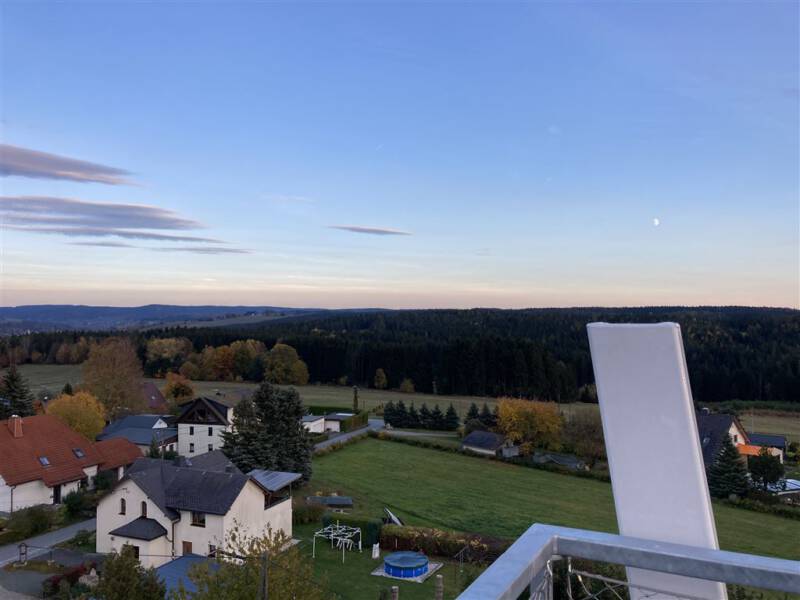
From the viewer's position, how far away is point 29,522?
20.3 metres

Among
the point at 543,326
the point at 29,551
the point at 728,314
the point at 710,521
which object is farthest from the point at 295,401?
the point at 728,314

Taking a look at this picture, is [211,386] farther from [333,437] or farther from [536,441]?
[536,441]

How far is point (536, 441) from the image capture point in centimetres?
3975

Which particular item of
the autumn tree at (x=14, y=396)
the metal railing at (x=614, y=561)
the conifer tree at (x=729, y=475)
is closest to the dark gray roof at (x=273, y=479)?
the autumn tree at (x=14, y=396)

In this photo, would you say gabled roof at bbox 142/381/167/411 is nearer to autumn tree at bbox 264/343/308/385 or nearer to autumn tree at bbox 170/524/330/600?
autumn tree at bbox 264/343/308/385

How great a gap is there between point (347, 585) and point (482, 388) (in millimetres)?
51569

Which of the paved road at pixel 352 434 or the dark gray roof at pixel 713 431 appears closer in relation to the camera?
the dark gray roof at pixel 713 431

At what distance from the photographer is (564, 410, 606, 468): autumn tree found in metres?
36.6

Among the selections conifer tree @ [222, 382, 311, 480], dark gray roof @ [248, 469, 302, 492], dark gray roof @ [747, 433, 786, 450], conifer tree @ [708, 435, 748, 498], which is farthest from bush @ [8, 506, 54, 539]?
dark gray roof @ [747, 433, 786, 450]

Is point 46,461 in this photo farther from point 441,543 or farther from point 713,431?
point 713,431

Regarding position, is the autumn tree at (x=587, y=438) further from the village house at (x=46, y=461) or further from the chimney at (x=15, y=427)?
the chimney at (x=15, y=427)

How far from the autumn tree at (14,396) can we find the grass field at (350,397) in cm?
2293

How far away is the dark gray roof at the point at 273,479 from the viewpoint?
69.3ft

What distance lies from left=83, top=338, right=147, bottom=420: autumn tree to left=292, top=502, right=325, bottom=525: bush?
2277cm
